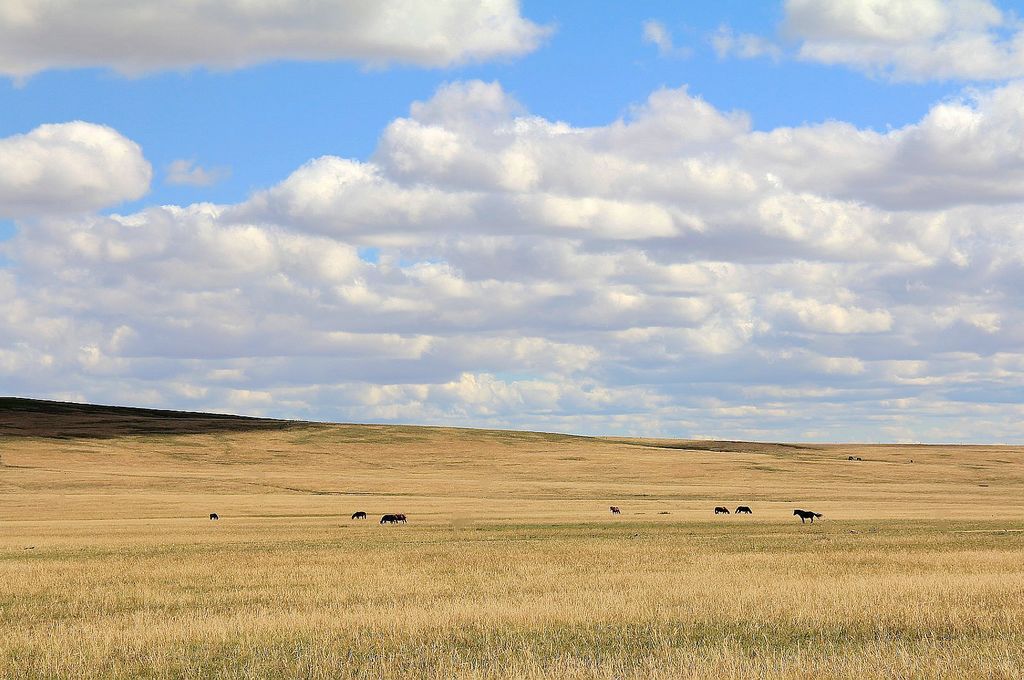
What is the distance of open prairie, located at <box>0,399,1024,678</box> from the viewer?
15836mm

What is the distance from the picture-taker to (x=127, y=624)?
20.3 meters

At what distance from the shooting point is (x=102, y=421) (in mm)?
148250

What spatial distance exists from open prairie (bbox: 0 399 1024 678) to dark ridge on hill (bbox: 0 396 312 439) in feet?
150

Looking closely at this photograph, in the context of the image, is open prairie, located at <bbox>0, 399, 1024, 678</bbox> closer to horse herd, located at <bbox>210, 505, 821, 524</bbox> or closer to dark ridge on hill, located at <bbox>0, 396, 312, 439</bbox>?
horse herd, located at <bbox>210, 505, 821, 524</bbox>

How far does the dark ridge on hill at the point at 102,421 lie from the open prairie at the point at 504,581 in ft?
150

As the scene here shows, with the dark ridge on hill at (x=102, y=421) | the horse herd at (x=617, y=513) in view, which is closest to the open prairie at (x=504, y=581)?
the horse herd at (x=617, y=513)

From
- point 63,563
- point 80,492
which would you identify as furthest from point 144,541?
point 80,492

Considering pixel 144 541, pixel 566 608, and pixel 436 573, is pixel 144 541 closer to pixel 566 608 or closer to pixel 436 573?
pixel 436 573

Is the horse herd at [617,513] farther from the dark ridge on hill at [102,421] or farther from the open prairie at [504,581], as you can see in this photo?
the dark ridge on hill at [102,421]

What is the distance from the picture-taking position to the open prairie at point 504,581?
15836 millimetres

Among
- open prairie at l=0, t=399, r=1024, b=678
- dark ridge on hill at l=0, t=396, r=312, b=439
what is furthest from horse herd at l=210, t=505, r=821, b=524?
dark ridge on hill at l=0, t=396, r=312, b=439

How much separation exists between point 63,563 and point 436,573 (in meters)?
13.1

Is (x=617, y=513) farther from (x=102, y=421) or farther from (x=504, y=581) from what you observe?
(x=102, y=421)

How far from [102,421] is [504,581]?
5245 inches
